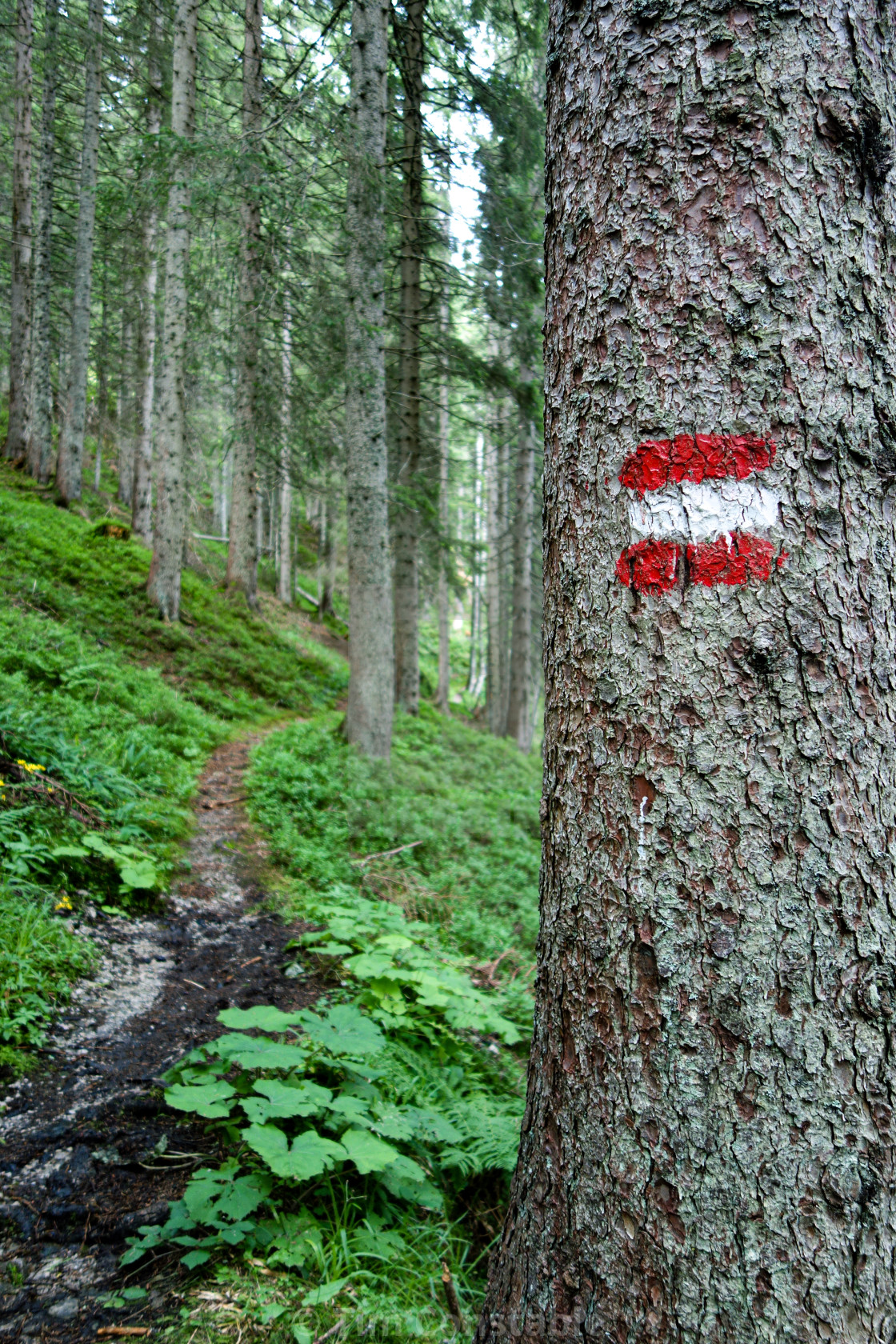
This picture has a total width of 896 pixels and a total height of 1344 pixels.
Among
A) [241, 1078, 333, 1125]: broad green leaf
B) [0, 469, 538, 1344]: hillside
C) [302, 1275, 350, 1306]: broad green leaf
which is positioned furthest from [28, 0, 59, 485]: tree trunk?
[302, 1275, 350, 1306]: broad green leaf

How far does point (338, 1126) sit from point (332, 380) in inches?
389

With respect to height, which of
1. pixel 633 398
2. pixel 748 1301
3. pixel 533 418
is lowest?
pixel 748 1301

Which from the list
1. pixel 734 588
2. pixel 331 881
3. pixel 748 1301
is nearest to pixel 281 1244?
pixel 748 1301

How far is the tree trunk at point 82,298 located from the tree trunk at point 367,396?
818 centimetres

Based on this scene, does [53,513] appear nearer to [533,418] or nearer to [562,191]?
[533,418]

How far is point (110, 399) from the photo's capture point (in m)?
21.5

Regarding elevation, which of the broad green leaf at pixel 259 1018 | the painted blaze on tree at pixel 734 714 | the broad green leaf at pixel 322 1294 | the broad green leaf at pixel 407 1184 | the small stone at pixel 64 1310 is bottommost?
the broad green leaf at pixel 407 1184

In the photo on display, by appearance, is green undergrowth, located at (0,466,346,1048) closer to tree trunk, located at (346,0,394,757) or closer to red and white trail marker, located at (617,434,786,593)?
tree trunk, located at (346,0,394,757)

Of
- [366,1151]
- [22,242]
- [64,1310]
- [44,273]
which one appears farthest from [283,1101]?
[22,242]

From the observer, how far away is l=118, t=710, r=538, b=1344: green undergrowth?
1.99 meters

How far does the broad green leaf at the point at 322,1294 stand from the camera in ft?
6.15

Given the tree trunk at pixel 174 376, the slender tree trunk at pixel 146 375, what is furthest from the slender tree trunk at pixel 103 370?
the tree trunk at pixel 174 376

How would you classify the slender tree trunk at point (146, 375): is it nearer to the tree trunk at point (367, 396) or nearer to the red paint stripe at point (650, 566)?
the tree trunk at point (367, 396)

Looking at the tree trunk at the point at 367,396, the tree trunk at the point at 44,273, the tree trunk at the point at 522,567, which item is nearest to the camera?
the tree trunk at the point at 367,396
